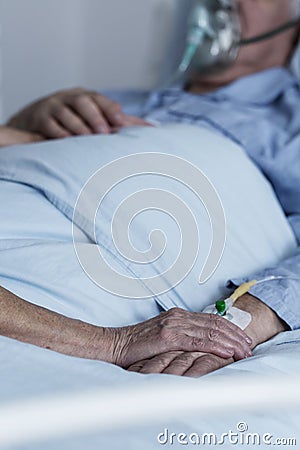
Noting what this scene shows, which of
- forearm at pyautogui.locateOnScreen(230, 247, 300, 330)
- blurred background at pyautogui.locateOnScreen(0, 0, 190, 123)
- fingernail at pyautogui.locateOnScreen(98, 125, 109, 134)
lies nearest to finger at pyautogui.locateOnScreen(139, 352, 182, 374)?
forearm at pyautogui.locateOnScreen(230, 247, 300, 330)

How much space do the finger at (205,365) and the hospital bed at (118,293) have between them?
3 centimetres

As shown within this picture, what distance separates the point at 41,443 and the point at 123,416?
88 millimetres

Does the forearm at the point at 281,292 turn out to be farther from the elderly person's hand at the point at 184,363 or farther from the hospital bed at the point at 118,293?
the elderly person's hand at the point at 184,363

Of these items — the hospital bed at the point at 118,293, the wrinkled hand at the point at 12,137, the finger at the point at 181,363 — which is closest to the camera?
the hospital bed at the point at 118,293

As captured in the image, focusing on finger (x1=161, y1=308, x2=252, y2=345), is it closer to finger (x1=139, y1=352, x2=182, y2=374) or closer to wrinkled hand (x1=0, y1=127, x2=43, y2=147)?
finger (x1=139, y1=352, x2=182, y2=374)

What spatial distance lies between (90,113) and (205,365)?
0.72 metres

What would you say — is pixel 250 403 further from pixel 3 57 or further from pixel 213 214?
pixel 3 57

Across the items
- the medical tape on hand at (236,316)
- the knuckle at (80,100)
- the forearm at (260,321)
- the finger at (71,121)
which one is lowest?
the forearm at (260,321)

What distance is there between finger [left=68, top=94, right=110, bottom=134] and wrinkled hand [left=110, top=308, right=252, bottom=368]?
23.1 inches

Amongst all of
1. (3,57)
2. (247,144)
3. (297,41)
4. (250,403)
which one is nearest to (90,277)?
(250,403)

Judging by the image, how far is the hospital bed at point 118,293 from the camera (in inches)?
27.8

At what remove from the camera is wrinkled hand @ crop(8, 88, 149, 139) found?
4.89 feet

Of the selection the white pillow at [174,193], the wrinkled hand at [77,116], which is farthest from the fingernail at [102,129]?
the white pillow at [174,193]

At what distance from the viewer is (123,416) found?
0.67 m
